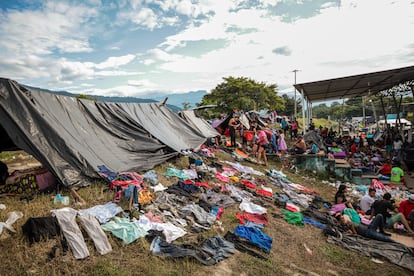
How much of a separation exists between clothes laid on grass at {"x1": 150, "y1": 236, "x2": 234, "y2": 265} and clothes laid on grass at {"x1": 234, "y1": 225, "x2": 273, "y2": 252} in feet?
1.37

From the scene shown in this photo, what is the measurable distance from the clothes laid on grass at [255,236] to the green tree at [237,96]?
26851mm

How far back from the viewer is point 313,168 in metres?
10.0

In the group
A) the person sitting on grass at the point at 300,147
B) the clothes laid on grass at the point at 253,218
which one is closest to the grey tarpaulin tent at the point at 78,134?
the clothes laid on grass at the point at 253,218

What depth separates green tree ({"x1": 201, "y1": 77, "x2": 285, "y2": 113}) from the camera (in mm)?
30906

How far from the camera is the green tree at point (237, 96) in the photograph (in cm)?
3091

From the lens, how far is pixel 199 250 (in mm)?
3455

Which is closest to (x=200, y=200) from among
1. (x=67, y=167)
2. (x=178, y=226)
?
(x=178, y=226)

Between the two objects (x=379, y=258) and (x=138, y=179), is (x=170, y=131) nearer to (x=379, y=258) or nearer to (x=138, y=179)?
(x=138, y=179)

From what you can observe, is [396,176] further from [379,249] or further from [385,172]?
[379,249]

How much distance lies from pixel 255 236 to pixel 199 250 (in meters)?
1.07

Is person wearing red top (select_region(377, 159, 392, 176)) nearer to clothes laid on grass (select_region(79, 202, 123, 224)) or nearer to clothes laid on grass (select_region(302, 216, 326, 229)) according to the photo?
clothes laid on grass (select_region(302, 216, 326, 229))

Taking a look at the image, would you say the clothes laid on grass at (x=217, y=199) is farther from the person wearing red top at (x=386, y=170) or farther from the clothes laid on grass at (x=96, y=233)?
the person wearing red top at (x=386, y=170)

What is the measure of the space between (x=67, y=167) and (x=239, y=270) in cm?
349

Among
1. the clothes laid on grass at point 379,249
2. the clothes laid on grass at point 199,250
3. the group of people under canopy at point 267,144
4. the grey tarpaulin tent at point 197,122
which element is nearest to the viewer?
the clothes laid on grass at point 199,250
